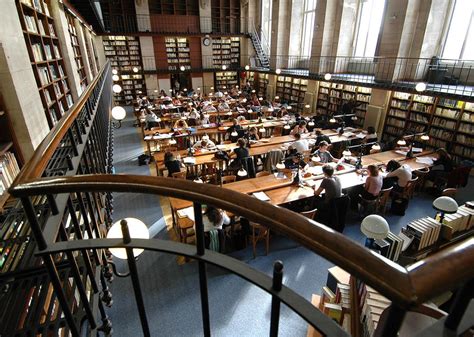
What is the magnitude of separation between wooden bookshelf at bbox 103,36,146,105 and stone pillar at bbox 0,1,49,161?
14.5m

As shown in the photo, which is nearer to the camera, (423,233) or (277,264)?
(277,264)

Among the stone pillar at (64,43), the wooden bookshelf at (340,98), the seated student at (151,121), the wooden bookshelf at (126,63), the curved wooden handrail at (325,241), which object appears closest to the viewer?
the curved wooden handrail at (325,241)

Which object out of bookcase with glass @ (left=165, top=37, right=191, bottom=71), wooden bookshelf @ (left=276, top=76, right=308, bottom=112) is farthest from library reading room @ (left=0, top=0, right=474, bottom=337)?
bookcase with glass @ (left=165, top=37, right=191, bottom=71)

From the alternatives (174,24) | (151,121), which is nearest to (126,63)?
(174,24)

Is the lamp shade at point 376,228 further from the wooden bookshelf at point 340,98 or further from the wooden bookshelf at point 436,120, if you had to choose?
the wooden bookshelf at point 340,98

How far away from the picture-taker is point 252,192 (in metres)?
5.32

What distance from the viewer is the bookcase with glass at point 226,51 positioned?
19484mm

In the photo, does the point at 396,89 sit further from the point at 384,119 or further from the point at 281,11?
the point at 281,11

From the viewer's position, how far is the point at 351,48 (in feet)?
44.0

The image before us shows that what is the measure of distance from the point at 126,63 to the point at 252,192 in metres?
16.1

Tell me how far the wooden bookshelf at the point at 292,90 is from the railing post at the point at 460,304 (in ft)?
47.3

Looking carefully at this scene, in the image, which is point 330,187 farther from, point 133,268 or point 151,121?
point 151,121

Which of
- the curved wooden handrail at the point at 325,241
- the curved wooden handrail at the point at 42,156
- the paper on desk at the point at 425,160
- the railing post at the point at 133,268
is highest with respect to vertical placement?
the curved wooden handrail at the point at 325,241

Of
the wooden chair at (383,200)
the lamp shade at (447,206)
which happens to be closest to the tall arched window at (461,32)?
the wooden chair at (383,200)
